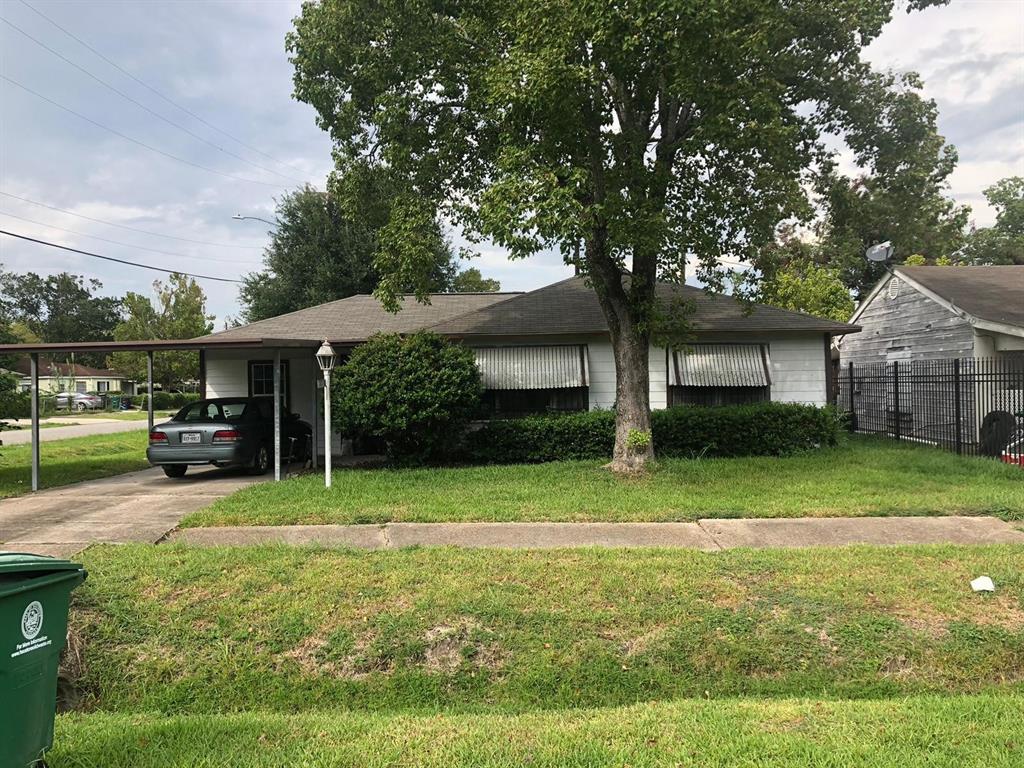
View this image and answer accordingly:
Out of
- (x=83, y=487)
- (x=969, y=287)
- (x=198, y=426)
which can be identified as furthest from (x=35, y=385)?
(x=969, y=287)

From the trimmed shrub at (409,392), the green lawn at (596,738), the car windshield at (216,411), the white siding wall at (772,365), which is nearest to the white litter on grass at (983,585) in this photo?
the green lawn at (596,738)

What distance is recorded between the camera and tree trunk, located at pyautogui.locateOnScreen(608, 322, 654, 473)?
1012cm

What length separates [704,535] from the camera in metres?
6.68

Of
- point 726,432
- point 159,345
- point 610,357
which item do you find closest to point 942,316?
point 726,432

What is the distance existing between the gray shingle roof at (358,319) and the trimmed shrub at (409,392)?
262 cm

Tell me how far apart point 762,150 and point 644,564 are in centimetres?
689

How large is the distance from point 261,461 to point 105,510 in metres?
3.54

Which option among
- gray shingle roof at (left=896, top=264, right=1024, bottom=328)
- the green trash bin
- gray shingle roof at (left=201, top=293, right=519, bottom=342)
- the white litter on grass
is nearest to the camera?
the green trash bin

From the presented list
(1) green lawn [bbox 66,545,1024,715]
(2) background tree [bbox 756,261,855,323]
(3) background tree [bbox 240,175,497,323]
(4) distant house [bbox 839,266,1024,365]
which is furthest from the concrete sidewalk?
(3) background tree [bbox 240,175,497,323]

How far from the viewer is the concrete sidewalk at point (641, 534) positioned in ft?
20.9

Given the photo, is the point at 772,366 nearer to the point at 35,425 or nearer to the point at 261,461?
the point at 261,461

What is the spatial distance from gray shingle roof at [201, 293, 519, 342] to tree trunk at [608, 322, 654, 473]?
5.13 metres

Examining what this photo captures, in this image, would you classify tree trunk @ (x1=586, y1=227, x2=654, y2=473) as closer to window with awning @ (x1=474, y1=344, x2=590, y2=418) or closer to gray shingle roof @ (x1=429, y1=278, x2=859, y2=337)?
gray shingle roof @ (x1=429, y1=278, x2=859, y2=337)

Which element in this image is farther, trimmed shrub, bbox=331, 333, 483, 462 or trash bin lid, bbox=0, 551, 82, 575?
trimmed shrub, bbox=331, 333, 483, 462
